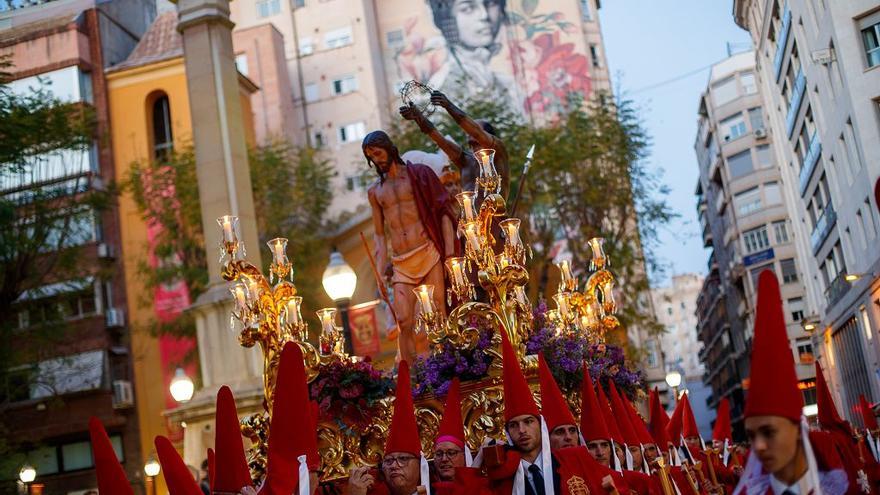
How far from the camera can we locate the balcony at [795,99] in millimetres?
41719

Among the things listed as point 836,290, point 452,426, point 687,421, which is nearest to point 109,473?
point 452,426

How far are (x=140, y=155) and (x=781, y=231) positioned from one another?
143 feet

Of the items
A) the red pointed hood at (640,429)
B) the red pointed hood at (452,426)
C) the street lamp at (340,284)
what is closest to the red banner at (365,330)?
the street lamp at (340,284)

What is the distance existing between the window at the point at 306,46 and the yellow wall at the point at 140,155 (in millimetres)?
18480

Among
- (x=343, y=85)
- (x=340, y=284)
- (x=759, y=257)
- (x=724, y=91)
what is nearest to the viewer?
(x=340, y=284)

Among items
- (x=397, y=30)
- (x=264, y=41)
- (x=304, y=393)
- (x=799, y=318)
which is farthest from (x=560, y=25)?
(x=304, y=393)

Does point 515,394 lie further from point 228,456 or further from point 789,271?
point 789,271

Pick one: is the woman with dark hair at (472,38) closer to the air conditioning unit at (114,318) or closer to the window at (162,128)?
the window at (162,128)

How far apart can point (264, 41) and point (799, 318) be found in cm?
3569

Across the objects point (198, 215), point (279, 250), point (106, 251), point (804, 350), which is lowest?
point (279, 250)

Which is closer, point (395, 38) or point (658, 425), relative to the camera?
point (658, 425)

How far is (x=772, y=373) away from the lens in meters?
5.08

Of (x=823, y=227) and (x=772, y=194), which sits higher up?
(x=772, y=194)

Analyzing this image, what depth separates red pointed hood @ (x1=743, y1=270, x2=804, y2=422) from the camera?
5.02 m
